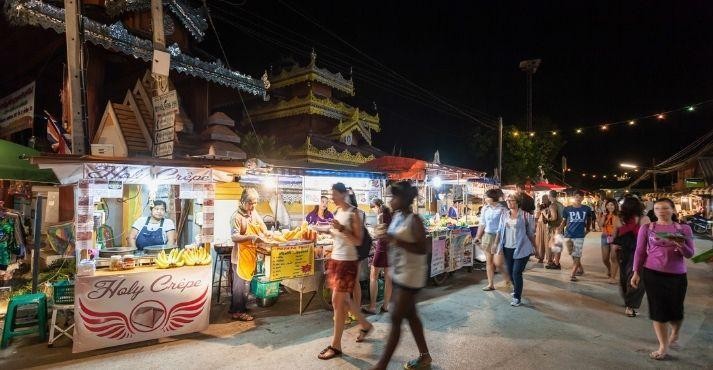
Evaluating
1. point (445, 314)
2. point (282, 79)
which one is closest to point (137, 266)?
point (445, 314)

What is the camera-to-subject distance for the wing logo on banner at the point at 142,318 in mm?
4531

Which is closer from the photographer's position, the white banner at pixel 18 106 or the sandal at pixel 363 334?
the sandal at pixel 363 334

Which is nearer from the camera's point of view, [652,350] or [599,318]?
[652,350]

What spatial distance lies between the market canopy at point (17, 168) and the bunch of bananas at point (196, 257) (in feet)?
14.6

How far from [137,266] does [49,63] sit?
342 inches

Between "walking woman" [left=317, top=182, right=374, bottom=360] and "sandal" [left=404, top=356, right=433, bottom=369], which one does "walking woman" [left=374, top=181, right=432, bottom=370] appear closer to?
"sandal" [left=404, top=356, right=433, bottom=369]

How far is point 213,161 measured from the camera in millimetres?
5426

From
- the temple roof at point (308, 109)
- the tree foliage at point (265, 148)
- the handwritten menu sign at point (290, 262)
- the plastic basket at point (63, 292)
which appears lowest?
the plastic basket at point (63, 292)

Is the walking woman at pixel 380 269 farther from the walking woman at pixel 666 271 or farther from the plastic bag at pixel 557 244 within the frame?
the plastic bag at pixel 557 244

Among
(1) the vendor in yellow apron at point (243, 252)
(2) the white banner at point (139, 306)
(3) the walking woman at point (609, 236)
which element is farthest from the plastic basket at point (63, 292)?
(3) the walking woman at point (609, 236)

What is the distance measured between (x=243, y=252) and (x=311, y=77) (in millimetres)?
16047

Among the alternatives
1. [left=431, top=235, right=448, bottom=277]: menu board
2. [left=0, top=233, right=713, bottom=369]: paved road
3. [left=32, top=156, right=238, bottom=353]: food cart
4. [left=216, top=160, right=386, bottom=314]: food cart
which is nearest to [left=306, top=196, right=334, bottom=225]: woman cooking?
[left=216, top=160, right=386, bottom=314]: food cart

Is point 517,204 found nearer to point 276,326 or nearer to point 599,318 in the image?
point 599,318

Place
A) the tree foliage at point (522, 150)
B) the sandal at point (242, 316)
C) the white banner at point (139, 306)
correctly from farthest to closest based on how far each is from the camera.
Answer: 1. the tree foliage at point (522, 150)
2. the sandal at point (242, 316)
3. the white banner at point (139, 306)
